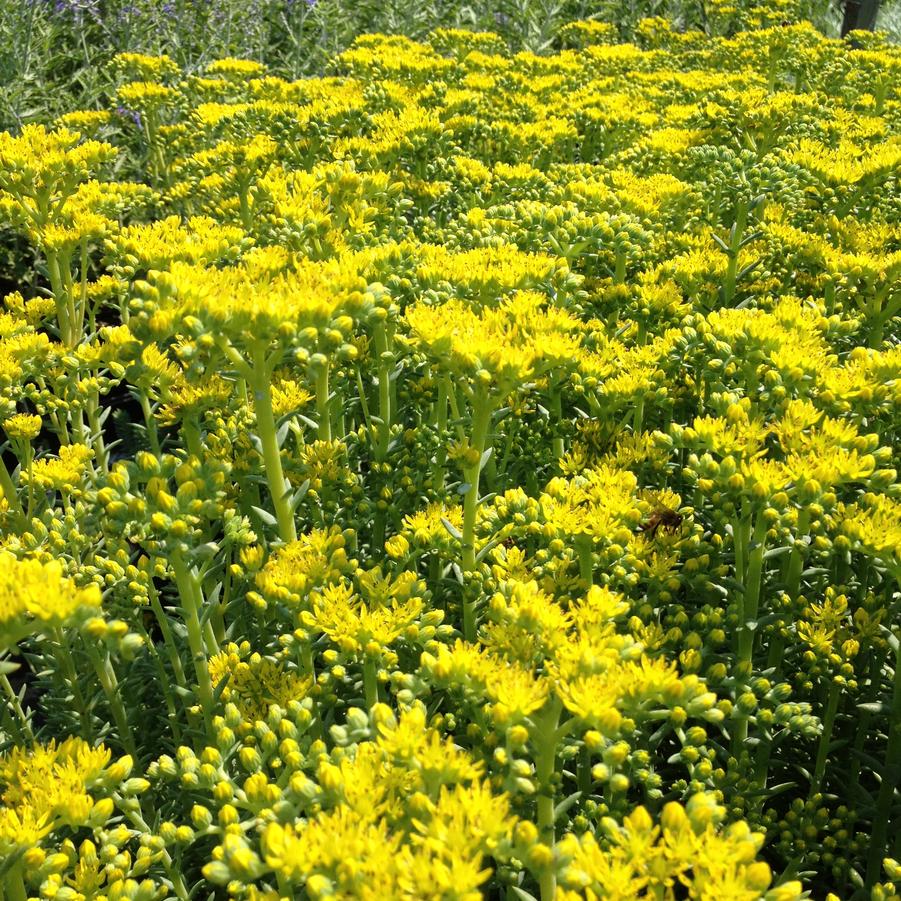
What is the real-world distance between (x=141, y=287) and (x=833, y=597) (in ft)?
7.07

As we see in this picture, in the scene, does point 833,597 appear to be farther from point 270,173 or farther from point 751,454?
point 270,173

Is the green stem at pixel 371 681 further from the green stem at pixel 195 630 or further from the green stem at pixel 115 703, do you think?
the green stem at pixel 115 703

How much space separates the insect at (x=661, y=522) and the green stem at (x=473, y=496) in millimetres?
523

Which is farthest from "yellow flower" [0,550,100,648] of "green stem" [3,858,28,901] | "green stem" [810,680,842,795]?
"green stem" [810,680,842,795]

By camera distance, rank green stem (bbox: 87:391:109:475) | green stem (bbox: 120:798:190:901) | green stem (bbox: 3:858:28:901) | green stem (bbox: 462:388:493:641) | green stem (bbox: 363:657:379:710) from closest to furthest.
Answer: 1. green stem (bbox: 3:858:28:901)
2. green stem (bbox: 120:798:190:901)
3. green stem (bbox: 363:657:379:710)
4. green stem (bbox: 462:388:493:641)
5. green stem (bbox: 87:391:109:475)

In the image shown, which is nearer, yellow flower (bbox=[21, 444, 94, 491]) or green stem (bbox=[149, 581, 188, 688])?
green stem (bbox=[149, 581, 188, 688])

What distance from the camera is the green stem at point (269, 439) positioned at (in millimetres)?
2320

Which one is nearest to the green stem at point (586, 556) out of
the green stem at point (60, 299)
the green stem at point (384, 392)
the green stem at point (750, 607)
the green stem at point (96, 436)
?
the green stem at point (750, 607)

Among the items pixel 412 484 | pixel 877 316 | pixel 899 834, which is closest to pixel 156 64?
pixel 412 484

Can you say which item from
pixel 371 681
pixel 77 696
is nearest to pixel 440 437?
pixel 371 681

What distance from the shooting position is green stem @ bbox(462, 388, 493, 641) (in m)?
2.52

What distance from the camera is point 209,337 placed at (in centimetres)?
216

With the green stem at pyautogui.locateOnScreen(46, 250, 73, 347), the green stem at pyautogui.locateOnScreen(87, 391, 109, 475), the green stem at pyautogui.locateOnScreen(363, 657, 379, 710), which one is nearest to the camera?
the green stem at pyautogui.locateOnScreen(363, 657, 379, 710)

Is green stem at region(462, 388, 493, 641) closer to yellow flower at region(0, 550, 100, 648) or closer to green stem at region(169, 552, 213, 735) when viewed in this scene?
green stem at region(169, 552, 213, 735)
